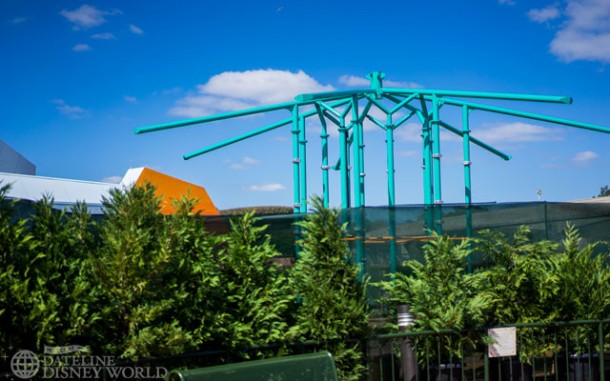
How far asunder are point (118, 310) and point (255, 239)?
5.53 ft

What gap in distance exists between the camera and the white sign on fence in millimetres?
7914

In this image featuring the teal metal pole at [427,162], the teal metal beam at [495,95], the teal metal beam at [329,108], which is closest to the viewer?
the teal metal beam at [495,95]

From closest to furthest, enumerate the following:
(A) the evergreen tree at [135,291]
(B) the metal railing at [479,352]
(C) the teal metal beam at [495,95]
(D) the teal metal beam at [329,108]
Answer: (A) the evergreen tree at [135,291], (B) the metal railing at [479,352], (C) the teal metal beam at [495,95], (D) the teal metal beam at [329,108]

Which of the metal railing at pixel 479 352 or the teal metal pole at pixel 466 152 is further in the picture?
the teal metal pole at pixel 466 152

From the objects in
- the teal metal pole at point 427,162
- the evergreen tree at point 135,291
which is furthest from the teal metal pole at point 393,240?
the teal metal pole at point 427,162

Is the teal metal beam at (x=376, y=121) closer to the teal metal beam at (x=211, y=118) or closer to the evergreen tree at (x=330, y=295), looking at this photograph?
the teal metal beam at (x=211, y=118)

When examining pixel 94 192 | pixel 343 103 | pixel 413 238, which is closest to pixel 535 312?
pixel 413 238

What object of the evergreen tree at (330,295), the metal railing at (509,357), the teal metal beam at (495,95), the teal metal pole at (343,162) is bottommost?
the metal railing at (509,357)

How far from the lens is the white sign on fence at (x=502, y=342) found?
26.0 feet

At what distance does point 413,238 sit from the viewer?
12.1 metres

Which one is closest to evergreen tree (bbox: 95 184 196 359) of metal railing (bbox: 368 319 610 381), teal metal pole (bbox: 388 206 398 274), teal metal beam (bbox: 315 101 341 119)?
metal railing (bbox: 368 319 610 381)

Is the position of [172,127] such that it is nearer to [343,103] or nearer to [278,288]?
[343,103]

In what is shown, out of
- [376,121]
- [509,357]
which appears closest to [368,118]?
[376,121]

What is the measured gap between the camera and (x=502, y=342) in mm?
7945
